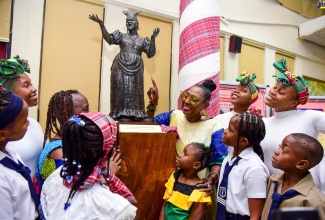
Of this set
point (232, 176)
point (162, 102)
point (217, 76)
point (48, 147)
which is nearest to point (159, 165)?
point (232, 176)

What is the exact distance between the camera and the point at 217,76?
3.37 m

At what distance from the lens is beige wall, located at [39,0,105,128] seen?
3322mm

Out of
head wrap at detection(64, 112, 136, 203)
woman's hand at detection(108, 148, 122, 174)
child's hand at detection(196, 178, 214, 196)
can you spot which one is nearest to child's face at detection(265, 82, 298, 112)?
child's hand at detection(196, 178, 214, 196)

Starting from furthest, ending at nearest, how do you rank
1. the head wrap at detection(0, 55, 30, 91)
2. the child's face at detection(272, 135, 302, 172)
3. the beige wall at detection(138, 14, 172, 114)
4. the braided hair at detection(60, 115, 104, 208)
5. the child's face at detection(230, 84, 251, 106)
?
the beige wall at detection(138, 14, 172, 114) → the child's face at detection(230, 84, 251, 106) → the head wrap at detection(0, 55, 30, 91) → the child's face at detection(272, 135, 302, 172) → the braided hair at detection(60, 115, 104, 208)

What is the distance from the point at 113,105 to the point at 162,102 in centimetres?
161

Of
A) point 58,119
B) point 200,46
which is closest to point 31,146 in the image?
point 58,119

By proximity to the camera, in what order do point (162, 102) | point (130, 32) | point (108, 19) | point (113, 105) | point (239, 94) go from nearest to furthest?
point (239, 94) < point (113, 105) < point (130, 32) < point (108, 19) < point (162, 102)

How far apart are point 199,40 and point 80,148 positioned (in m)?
2.37

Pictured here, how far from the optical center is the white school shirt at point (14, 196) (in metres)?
1.06

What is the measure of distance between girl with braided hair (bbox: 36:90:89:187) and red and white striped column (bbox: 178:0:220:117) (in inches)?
65.0

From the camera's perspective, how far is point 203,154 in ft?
6.28

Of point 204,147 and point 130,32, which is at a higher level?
point 130,32

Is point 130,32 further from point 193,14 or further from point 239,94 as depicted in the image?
point 239,94

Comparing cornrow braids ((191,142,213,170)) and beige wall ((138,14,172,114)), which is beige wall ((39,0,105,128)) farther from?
cornrow braids ((191,142,213,170))
